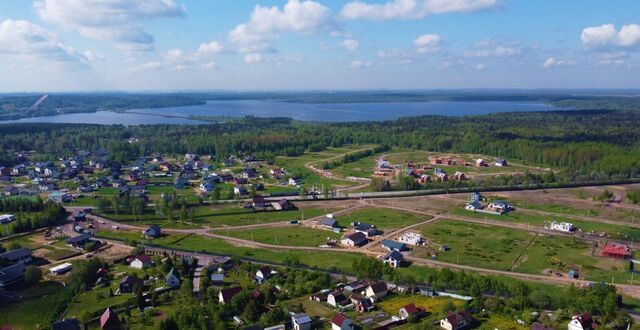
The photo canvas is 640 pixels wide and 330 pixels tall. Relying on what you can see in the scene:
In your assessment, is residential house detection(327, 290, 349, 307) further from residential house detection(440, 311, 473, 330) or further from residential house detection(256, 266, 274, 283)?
residential house detection(440, 311, 473, 330)

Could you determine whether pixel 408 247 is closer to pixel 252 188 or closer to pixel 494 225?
pixel 494 225

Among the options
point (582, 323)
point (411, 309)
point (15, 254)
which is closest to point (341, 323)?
point (411, 309)

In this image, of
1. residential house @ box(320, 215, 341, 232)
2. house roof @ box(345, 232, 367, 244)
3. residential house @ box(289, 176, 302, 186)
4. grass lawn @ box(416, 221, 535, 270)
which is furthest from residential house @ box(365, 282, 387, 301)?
residential house @ box(289, 176, 302, 186)

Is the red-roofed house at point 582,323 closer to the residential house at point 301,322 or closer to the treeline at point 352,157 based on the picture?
the residential house at point 301,322

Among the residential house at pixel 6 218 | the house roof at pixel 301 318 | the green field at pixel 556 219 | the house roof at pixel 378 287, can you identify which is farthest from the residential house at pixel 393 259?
the residential house at pixel 6 218

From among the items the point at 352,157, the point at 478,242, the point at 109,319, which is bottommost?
the point at 478,242

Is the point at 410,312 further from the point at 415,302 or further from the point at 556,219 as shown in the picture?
the point at 556,219

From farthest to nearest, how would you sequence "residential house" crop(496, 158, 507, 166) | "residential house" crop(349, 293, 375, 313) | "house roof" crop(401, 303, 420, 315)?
"residential house" crop(496, 158, 507, 166)
"residential house" crop(349, 293, 375, 313)
"house roof" crop(401, 303, 420, 315)
